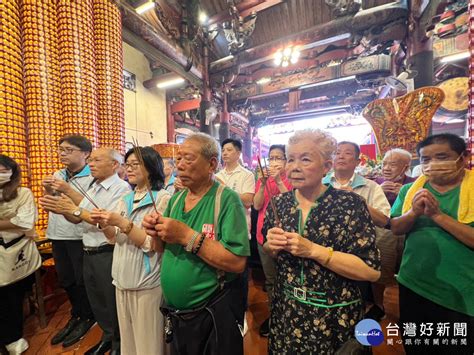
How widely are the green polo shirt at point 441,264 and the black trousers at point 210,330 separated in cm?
123

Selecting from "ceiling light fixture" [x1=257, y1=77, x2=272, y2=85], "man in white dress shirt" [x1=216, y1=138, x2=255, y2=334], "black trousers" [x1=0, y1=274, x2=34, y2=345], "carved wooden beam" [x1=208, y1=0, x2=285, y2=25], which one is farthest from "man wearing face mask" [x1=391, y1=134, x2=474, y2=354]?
"ceiling light fixture" [x1=257, y1=77, x2=272, y2=85]

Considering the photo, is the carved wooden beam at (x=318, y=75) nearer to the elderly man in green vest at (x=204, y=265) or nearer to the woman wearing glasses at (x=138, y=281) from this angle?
the elderly man in green vest at (x=204, y=265)

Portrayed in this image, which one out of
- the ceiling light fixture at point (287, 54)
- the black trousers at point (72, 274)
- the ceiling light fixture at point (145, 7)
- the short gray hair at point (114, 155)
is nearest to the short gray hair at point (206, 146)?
the short gray hair at point (114, 155)

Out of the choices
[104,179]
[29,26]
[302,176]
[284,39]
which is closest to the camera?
[302,176]

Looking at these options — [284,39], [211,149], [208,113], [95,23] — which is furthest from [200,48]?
[211,149]

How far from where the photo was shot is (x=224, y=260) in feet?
3.29

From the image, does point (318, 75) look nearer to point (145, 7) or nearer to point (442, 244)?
point (145, 7)

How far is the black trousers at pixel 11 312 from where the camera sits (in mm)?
1804

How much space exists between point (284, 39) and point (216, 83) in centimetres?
242

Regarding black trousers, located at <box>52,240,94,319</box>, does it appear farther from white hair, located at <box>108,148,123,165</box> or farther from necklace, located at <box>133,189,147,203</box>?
necklace, located at <box>133,189,147,203</box>

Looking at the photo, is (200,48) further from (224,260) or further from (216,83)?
(224,260)

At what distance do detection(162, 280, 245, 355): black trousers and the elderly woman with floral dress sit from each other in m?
0.27

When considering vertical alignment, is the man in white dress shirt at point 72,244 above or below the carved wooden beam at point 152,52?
below

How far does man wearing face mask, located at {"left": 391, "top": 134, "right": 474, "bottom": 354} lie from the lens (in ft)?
3.83
